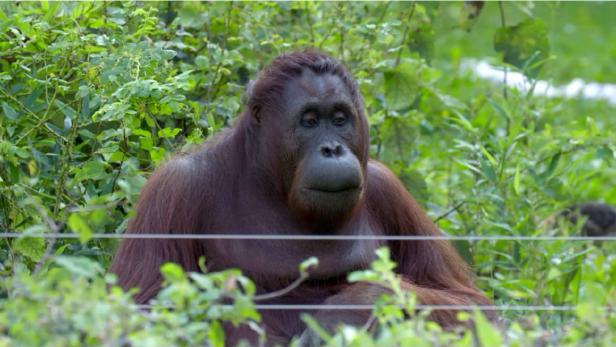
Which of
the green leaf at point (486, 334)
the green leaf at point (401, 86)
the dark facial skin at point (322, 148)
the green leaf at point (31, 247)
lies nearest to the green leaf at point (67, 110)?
the green leaf at point (31, 247)

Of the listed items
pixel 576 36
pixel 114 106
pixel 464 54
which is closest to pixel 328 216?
pixel 114 106

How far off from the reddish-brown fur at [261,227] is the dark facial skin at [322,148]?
0.06 m

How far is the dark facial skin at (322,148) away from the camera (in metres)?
4.10

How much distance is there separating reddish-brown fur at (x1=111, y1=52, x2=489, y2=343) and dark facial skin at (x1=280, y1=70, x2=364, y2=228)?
0.06 meters

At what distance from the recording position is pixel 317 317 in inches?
160

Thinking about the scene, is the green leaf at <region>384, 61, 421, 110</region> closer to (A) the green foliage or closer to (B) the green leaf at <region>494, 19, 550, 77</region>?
(B) the green leaf at <region>494, 19, 550, 77</region>

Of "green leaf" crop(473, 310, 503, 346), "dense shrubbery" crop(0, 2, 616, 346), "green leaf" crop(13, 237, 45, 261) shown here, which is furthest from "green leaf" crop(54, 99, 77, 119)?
"green leaf" crop(473, 310, 503, 346)

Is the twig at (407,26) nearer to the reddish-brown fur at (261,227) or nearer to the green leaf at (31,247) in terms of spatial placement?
the reddish-brown fur at (261,227)

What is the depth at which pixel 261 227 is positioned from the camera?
14.4ft

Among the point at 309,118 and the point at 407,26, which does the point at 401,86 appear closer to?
the point at 407,26

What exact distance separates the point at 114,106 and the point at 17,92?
0.60m

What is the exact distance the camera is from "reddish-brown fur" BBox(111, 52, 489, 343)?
415 cm

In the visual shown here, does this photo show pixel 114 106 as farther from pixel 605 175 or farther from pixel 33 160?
pixel 605 175

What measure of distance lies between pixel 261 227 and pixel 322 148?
42 cm
